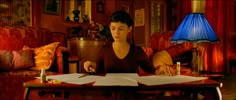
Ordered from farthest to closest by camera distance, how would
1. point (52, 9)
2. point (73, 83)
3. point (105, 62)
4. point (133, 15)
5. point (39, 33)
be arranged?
point (133, 15)
point (52, 9)
point (39, 33)
point (105, 62)
point (73, 83)

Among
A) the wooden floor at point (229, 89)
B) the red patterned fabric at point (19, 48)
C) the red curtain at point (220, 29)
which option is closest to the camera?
the red patterned fabric at point (19, 48)

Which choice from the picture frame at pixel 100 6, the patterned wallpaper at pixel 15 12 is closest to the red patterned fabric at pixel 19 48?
the patterned wallpaper at pixel 15 12

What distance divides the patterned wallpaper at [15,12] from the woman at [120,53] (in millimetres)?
4341

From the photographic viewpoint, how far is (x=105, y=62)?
176 centimetres

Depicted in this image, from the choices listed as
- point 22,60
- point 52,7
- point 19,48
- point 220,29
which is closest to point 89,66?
point 22,60

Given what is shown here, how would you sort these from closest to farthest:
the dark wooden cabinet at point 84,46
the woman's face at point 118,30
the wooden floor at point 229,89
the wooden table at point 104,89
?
1. the wooden table at point 104,89
2. the woman's face at point 118,30
3. the wooden floor at point 229,89
4. the dark wooden cabinet at point 84,46

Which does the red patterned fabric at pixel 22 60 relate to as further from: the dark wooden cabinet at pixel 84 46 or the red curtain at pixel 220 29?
the red curtain at pixel 220 29

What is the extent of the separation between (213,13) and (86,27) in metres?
2.78

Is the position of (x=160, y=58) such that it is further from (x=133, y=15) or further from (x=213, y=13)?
(x=133, y=15)

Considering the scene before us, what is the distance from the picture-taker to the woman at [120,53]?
165 centimetres

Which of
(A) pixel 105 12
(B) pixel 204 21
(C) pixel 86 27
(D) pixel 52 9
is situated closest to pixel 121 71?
(B) pixel 204 21

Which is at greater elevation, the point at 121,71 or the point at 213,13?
the point at 213,13

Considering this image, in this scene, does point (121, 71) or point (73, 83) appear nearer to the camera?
point (73, 83)

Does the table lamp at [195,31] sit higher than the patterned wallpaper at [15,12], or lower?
lower
